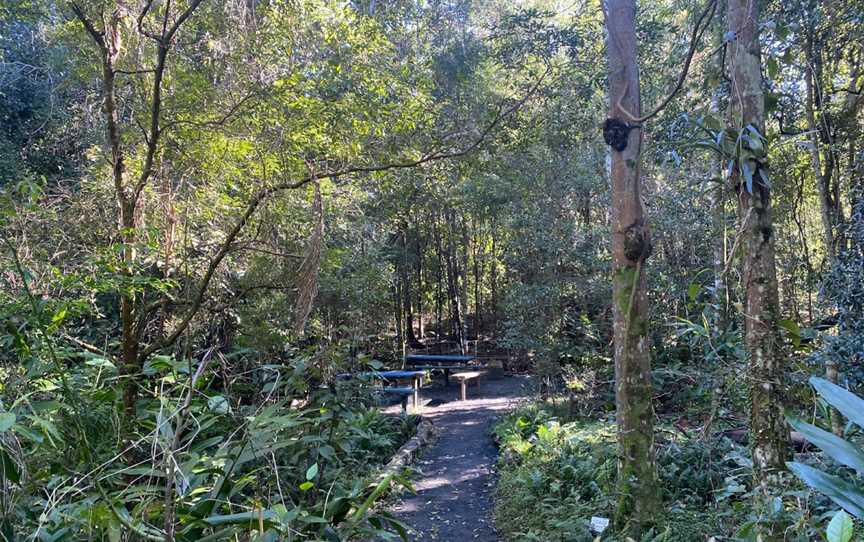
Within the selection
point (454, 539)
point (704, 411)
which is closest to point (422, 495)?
point (454, 539)

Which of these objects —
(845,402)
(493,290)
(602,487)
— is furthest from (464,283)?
(845,402)

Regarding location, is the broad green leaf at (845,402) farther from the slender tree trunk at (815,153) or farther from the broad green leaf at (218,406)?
the slender tree trunk at (815,153)

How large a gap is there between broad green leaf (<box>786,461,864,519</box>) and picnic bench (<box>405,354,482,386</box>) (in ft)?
36.8

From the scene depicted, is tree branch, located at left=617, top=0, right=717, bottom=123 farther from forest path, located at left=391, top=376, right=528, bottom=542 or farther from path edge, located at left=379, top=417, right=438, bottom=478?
path edge, located at left=379, top=417, right=438, bottom=478

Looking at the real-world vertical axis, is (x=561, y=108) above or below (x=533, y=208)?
above

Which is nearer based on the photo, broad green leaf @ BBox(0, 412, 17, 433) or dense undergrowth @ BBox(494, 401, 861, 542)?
broad green leaf @ BBox(0, 412, 17, 433)

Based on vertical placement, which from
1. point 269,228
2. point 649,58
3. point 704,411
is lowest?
point 704,411

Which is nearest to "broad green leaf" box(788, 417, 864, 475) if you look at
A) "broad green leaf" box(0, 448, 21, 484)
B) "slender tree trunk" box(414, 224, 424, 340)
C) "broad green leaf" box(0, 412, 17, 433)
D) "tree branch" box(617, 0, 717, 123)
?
"broad green leaf" box(0, 412, 17, 433)

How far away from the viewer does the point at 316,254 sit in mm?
3064

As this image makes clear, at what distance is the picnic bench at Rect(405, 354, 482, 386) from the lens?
1228cm

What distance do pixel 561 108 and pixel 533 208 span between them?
5.22 ft

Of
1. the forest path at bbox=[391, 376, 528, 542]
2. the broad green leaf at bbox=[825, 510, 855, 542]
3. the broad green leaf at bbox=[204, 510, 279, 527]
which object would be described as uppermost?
the broad green leaf at bbox=[825, 510, 855, 542]

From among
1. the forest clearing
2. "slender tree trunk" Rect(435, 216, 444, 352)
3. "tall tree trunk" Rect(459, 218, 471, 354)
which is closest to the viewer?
the forest clearing

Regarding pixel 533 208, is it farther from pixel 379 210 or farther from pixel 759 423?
pixel 759 423
